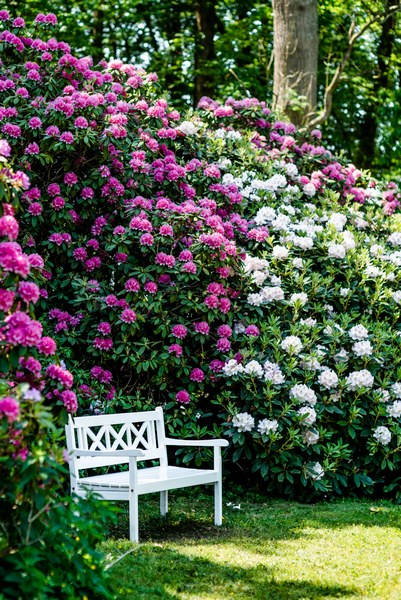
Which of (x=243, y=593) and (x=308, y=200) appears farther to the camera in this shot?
(x=308, y=200)

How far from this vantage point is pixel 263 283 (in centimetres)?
704

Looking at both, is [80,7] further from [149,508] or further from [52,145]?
[149,508]

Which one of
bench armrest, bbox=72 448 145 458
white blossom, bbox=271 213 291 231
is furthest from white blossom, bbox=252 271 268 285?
bench armrest, bbox=72 448 145 458

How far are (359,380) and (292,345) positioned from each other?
0.58 meters

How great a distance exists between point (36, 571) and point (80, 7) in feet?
52.0

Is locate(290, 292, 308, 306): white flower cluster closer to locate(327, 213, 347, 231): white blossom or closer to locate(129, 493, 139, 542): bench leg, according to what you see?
locate(327, 213, 347, 231): white blossom

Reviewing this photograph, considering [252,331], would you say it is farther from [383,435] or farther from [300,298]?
[383,435]

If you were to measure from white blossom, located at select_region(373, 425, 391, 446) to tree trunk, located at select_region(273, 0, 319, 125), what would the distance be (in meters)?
4.60

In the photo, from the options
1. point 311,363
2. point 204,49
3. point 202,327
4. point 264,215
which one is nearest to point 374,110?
point 204,49

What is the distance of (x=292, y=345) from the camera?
21.5ft

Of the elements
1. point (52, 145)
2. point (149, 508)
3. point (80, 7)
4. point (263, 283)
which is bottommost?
point (149, 508)

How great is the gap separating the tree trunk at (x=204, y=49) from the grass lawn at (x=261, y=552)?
10.7m

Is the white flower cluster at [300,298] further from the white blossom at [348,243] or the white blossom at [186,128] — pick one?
the white blossom at [186,128]

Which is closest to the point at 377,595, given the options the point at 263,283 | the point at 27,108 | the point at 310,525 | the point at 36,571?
the point at 310,525
